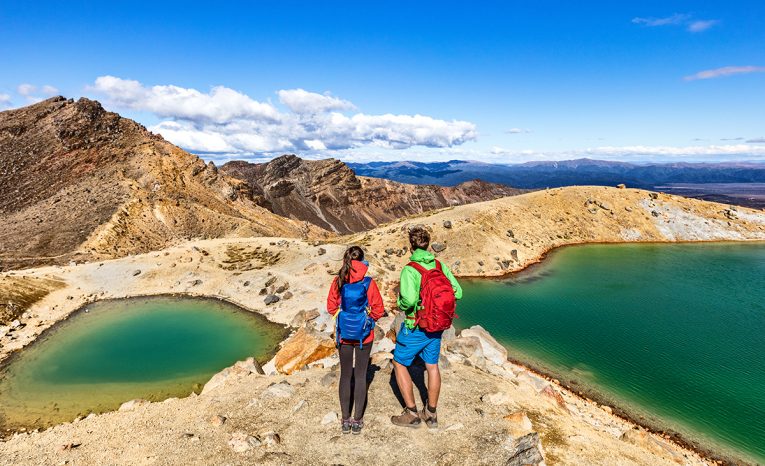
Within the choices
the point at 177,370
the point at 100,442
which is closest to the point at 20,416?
the point at 177,370

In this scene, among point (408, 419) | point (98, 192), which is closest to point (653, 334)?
point (408, 419)

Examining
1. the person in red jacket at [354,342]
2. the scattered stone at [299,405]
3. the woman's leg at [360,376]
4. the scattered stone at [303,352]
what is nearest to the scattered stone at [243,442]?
the scattered stone at [299,405]

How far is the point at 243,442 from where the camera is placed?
10.4m

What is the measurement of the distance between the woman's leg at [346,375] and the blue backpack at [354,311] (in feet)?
1.28

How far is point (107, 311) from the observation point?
107 ft

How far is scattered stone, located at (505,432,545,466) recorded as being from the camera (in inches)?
371

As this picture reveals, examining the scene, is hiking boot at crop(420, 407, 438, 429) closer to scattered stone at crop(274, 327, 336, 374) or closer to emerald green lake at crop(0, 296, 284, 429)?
scattered stone at crop(274, 327, 336, 374)

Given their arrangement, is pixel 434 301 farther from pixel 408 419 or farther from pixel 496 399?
pixel 496 399

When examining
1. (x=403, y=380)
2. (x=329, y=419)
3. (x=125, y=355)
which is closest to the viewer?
(x=403, y=380)

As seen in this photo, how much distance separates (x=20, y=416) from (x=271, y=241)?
3149cm

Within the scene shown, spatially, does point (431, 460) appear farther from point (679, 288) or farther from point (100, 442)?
point (679, 288)

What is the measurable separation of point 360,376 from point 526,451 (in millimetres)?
4626

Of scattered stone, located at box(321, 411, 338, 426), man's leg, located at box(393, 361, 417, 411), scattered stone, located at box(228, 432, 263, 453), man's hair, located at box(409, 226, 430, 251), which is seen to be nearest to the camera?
man's hair, located at box(409, 226, 430, 251)

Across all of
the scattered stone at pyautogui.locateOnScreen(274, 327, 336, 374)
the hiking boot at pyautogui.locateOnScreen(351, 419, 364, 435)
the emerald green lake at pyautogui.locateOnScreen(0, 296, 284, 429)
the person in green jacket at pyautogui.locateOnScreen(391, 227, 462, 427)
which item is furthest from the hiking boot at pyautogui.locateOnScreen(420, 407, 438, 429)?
the emerald green lake at pyautogui.locateOnScreen(0, 296, 284, 429)
